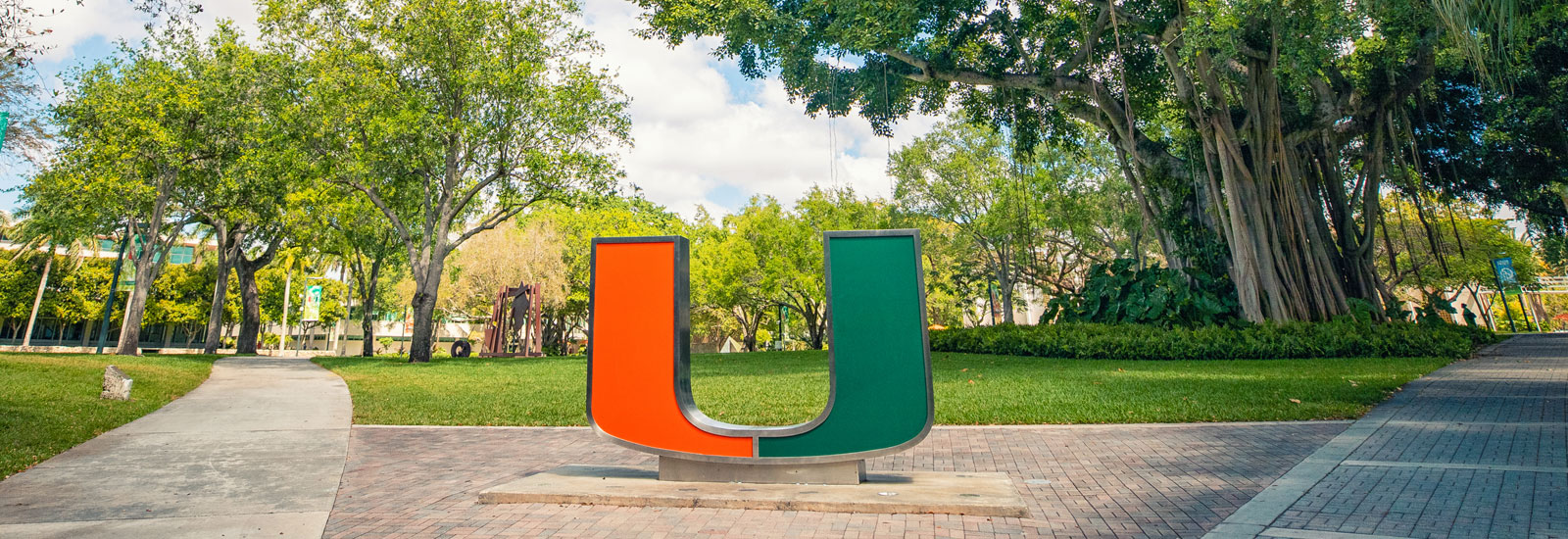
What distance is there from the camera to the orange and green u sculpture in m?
4.23

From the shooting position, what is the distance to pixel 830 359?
415 centimetres

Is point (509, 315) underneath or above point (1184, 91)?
underneath

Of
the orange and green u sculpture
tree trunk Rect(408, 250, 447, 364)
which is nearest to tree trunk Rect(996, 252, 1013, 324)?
tree trunk Rect(408, 250, 447, 364)

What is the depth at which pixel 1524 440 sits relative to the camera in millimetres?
5297

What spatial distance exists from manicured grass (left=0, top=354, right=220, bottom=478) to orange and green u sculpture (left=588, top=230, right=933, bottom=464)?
13.4 ft

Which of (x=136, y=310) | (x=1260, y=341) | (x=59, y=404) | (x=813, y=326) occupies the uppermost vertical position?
(x=136, y=310)

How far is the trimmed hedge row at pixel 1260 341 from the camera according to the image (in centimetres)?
1431

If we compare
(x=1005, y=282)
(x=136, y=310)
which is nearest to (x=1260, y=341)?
(x=1005, y=282)

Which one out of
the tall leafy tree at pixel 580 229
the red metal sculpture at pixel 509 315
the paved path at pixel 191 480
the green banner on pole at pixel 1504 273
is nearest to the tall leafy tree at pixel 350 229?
the red metal sculpture at pixel 509 315

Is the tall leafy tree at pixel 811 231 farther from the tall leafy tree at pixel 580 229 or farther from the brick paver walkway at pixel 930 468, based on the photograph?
the brick paver walkway at pixel 930 468

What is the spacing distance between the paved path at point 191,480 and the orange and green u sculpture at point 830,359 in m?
1.75

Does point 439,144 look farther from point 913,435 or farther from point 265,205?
point 913,435

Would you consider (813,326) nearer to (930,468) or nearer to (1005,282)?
(1005,282)

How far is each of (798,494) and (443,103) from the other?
19.8 m
